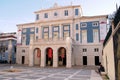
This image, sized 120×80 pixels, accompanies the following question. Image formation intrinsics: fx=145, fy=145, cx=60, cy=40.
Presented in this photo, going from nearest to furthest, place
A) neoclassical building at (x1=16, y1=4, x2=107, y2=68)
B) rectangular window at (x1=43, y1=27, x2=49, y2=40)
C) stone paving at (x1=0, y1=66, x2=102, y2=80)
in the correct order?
stone paving at (x1=0, y1=66, x2=102, y2=80) → neoclassical building at (x1=16, y1=4, x2=107, y2=68) → rectangular window at (x1=43, y1=27, x2=49, y2=40)

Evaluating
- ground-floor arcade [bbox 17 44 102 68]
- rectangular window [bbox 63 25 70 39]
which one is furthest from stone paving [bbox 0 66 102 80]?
rectangular window [bbox 63 25 70 39]

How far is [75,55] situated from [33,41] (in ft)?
36.6

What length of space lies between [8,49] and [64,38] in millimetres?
22730

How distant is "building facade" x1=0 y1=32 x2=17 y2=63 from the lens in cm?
4647

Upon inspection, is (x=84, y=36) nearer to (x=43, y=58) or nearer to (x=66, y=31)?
(x=66, y=31)

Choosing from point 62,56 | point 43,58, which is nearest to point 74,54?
point 62,56

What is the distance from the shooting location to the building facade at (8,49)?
4647cm

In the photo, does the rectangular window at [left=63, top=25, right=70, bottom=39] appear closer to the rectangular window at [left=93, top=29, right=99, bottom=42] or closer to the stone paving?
the rectangular window at [left=93, top=29, right=99, bottom=42]

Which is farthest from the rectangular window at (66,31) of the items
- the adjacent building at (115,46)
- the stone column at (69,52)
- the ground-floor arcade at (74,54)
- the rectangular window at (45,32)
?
the adjacent building at (115,46)

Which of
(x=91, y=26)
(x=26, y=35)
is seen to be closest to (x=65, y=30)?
(x=91, y=26)

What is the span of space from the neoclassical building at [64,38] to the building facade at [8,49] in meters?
4.09

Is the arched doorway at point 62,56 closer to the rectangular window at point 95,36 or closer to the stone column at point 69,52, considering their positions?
the stone column at point 69,52

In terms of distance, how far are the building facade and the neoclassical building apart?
409 centimetres

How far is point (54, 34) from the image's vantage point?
40.1 m
